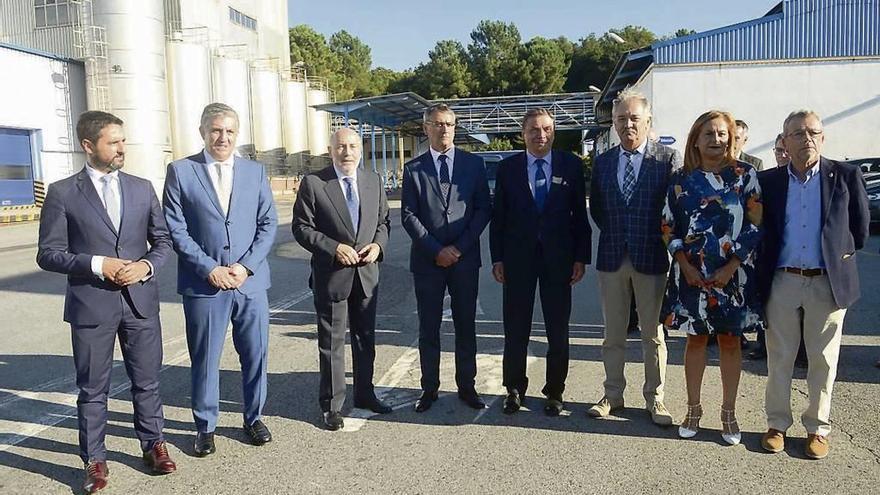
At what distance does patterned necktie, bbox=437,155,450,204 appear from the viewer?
4.84 meters

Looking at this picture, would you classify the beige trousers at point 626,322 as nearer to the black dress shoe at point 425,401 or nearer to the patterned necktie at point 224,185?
the black dress shoe at point 425,401

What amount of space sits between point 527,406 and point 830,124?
80.9 feet

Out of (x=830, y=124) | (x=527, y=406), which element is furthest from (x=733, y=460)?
(x=830, y=124)

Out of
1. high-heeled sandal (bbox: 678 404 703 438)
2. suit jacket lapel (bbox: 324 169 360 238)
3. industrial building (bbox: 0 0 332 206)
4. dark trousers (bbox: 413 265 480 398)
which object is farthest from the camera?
industrial building (bbox: 0 0 332 206)

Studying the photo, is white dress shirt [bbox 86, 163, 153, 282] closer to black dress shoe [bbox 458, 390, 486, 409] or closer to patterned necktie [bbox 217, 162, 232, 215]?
patterned necktie [bbox 217, 162, 232, 215]

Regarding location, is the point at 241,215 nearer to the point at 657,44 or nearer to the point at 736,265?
the point at 736,265

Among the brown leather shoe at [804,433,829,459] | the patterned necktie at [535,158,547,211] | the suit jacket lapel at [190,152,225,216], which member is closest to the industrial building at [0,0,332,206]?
the suit jacket lapel at [190,152,225,216]

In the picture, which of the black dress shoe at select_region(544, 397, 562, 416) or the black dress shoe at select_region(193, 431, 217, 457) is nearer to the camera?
the black dress shoe at select_region(193, 431, 217, 457)

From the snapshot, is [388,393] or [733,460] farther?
[388,393]

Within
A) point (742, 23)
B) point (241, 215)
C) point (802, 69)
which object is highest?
point (742, 23)

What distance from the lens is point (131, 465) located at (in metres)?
4.05

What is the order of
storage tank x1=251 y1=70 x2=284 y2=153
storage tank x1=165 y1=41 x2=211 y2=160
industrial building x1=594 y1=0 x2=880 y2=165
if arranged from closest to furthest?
1. industrial building x1=594 y1=0 x2=880 y2=165
2. storage tank x1=165 y1=41 x2=211 y2=160
3. storage tank x1=251 y1=70 x2=284 y2=153

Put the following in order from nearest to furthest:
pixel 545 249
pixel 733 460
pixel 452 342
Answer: pixel 733 460
pixel 545 249
pixel 452 342

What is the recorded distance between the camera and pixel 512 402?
4.81m
